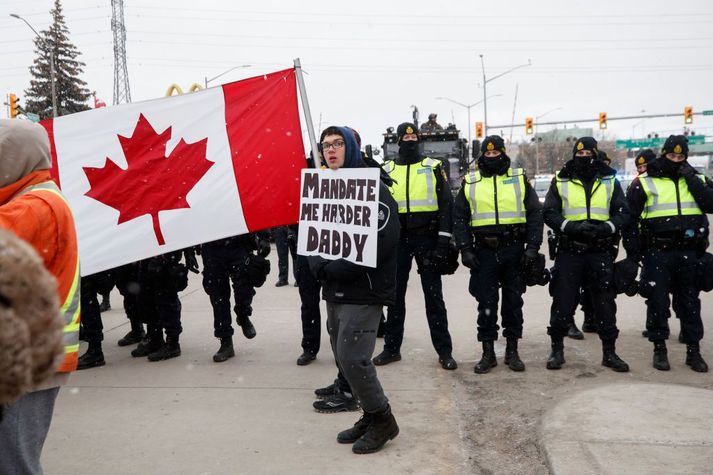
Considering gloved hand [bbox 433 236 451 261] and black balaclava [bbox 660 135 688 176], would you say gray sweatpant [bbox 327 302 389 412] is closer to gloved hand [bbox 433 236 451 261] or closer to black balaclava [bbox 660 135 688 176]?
gloved hand [bbox 433 236 451 261]

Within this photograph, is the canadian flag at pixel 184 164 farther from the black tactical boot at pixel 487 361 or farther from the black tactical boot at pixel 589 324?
the black tactical boot at pixel 589 324

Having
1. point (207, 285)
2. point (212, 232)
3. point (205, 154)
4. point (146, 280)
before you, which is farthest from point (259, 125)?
point (146, 280)

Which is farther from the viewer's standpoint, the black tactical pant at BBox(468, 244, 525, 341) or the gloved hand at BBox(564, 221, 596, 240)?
the black tactical pant at BBox(468, 244, 525, 341)

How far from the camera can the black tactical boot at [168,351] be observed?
6316mm

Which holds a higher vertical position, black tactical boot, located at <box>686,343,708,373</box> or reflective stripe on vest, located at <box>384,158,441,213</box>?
reflective stripe on vest, located at <box>384,158,441,213</box>

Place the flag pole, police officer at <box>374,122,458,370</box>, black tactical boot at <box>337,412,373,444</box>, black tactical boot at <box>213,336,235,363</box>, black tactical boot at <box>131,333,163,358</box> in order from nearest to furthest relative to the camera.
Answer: black tactical boot at <box>337,412,373,444</box>, the flag pole, police officer at <box>374,122,458,370</box>, black tactical boot at <box>213,336,235,363</box>, black tactical boot at <box>131,333,163,358</box>

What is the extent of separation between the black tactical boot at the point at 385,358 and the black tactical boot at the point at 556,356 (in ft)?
4.54

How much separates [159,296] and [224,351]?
2.83 feet

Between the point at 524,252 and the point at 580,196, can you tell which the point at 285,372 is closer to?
the point at 524,252

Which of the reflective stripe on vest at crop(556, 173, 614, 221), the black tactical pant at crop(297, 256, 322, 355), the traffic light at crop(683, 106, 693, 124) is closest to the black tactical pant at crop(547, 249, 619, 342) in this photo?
the reflective stripe on vest at crop(556, 173, 614, 221)

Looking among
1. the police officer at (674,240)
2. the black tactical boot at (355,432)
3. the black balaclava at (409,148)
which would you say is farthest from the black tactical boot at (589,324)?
the black tactical boot at (355,432)

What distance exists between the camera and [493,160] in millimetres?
5758

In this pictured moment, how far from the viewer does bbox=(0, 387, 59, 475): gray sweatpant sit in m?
2.24

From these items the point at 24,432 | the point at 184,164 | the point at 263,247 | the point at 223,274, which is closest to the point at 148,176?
the point at 184,164
